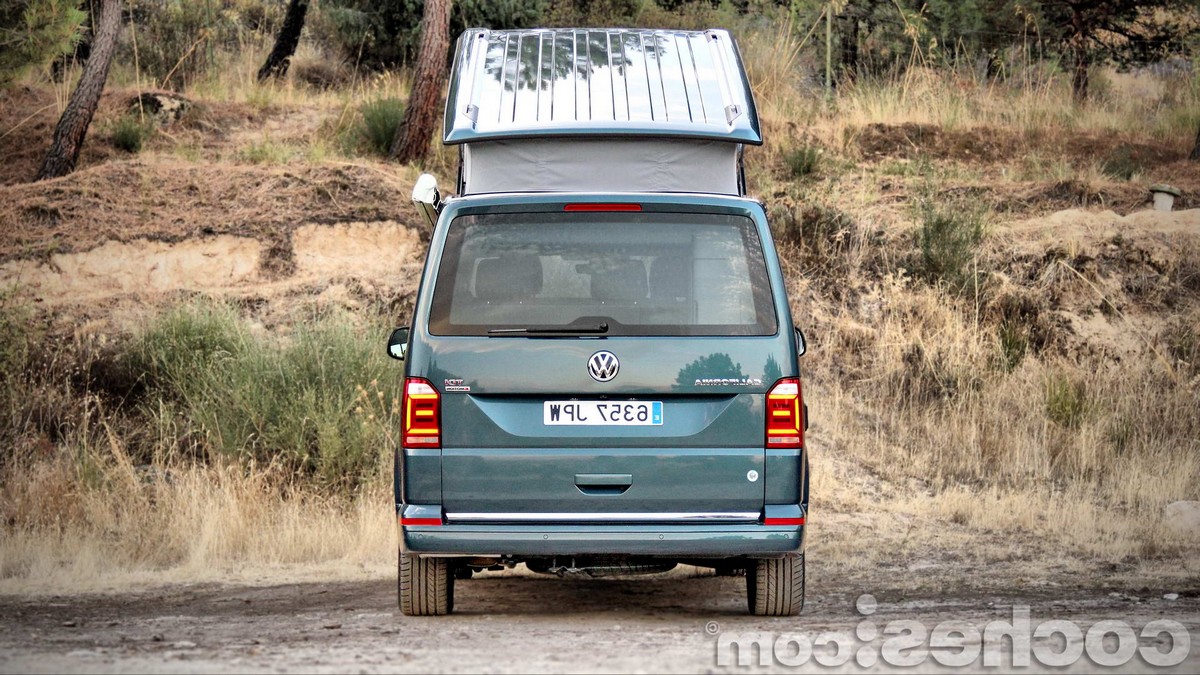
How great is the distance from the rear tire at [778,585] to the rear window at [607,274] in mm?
1241

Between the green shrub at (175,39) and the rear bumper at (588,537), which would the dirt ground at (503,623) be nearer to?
the rear bumper at (588,537)

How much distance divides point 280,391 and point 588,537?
597cm

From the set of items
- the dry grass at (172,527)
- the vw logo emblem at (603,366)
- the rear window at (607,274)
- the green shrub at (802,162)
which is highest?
the rear window at (607,274)

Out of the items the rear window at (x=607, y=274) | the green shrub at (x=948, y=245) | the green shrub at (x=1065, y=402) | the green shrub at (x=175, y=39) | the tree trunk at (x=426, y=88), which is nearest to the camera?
the rear window at (x=607, y=274)

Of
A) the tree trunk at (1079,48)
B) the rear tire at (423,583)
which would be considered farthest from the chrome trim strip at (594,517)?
the tree trunk at (1079,48)

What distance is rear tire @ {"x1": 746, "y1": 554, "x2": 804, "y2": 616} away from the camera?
691 centimetres

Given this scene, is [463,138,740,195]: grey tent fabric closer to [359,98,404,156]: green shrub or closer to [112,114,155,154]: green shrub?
[359,98,404,156]: green shrub

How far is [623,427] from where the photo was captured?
625cm

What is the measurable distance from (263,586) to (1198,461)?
7.49 m

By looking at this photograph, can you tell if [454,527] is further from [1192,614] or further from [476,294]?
[1192,614]

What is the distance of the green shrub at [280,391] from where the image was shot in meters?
11.0

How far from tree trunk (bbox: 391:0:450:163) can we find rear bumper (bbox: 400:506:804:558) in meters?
11.7

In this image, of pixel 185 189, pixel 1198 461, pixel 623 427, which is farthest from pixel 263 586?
pixel 185 189

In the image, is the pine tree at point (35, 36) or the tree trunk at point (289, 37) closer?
the pine tree at point (35, 36)
